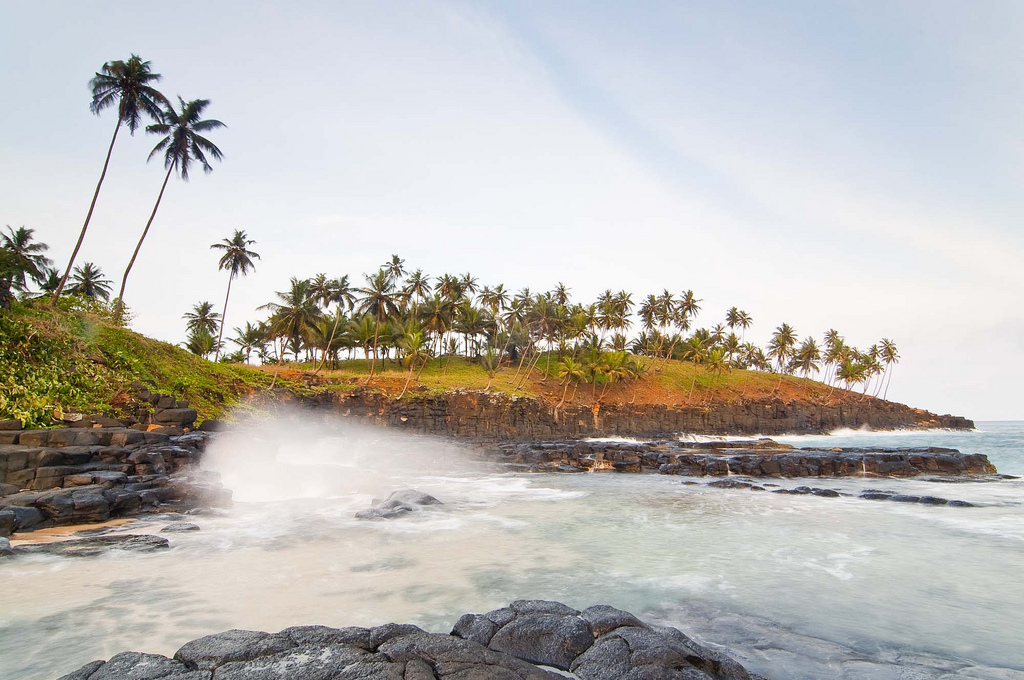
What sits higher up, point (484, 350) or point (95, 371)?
point (484, 350)

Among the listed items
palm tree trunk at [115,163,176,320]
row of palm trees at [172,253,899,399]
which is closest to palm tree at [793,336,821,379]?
row of palm trees at [172,253,899,399]

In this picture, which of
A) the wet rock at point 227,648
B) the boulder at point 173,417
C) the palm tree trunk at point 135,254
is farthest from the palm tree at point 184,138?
the wet rock at point 227,648

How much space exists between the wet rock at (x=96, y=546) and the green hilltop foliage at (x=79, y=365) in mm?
10157

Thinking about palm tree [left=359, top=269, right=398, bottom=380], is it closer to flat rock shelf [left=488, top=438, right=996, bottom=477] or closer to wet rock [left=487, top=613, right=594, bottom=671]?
flat rock shelf [left=488, top=438, right=996, bottom=477]

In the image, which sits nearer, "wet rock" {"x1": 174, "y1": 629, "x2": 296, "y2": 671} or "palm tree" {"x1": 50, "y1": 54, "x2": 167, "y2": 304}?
"wet rock" {"x1": 174, "y1": 629, "x2": 296, "y2": 671}

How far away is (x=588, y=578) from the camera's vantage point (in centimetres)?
955

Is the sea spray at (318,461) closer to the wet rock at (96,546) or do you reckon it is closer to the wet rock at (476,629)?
the wet rock at (96,546)

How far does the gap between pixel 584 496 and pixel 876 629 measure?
1290 centimetres

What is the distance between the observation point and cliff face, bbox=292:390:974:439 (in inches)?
2018

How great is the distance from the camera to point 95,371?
71.9 feet

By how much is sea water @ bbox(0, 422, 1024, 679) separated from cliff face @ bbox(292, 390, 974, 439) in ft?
108

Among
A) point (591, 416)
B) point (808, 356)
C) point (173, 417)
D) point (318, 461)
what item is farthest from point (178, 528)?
point (808, 356)

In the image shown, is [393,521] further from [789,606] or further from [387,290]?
[387,290]

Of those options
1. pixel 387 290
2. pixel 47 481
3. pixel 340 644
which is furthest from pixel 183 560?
pixel 387 290
